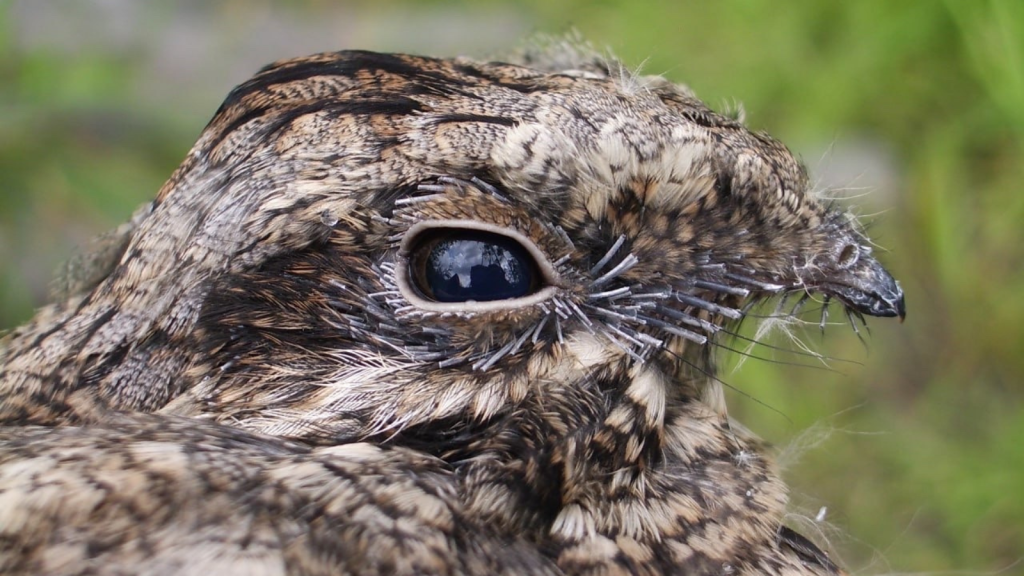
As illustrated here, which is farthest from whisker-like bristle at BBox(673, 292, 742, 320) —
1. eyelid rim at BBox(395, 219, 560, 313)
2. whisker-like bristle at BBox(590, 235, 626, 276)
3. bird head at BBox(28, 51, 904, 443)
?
eyelid rim at BBox(395, 219, 560, 313)

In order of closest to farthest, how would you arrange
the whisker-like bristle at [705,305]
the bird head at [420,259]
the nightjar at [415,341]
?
the nightjar at [415,341] → the bird head at [420,259] → the whisker-like bristle at [705,305]

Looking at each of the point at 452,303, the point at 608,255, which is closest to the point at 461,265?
the point at 452,303

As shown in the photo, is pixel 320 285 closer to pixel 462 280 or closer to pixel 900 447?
pixel 462 280

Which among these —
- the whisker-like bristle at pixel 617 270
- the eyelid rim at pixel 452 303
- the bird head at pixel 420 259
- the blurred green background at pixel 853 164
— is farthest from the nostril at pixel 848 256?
the blurred green background at pixel 853 164

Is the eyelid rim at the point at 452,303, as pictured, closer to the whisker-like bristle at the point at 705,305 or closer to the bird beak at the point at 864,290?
the whisker-like bristle at the point at 705,305

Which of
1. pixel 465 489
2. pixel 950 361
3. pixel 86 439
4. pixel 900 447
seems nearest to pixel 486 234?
pixel 465 489

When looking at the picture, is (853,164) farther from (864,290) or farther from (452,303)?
(452,303)
